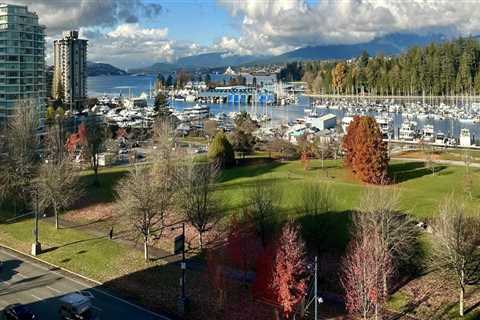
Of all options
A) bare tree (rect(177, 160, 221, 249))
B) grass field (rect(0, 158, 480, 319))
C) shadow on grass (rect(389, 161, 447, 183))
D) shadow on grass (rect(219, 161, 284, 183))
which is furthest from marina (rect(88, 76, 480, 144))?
bare tree (rect(177, 160, 221, 249))

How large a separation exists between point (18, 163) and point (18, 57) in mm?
49673

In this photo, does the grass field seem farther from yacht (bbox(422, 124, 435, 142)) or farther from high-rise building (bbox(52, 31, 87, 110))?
high-rise building (bbox(52, 31, 87, 110))

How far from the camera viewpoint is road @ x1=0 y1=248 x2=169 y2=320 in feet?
86.0

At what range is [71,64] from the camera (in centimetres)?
16225

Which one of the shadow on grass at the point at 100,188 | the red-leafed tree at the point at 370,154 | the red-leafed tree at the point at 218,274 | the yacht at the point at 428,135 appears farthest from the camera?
the yacht at the point at 428,135

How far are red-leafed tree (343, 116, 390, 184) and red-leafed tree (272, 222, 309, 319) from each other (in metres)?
18.3

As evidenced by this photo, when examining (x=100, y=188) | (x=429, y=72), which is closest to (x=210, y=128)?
(x=100, y=188)

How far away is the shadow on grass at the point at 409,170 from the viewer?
43.3 m

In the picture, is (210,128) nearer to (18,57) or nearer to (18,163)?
(18,57)

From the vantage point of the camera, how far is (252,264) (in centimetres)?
2916

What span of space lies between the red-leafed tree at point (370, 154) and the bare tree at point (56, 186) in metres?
23.9

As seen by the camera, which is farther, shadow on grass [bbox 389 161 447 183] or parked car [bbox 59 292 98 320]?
shadow on grass [bbox 389 161 447 183]

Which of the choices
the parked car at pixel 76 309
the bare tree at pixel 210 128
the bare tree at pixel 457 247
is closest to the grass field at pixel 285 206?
the bare tree at pixel 457 247

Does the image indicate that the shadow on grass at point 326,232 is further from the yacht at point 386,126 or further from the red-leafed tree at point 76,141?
the yacht at point 386,126
